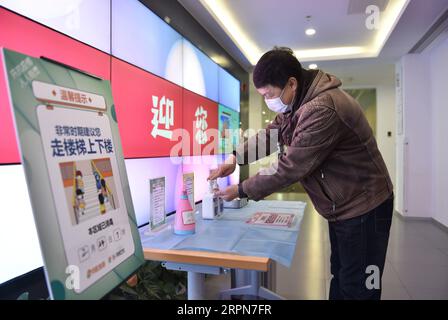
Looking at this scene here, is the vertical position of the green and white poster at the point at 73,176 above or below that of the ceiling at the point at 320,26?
below

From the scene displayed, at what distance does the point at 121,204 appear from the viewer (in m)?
0.94

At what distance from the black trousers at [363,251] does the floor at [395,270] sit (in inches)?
43.8

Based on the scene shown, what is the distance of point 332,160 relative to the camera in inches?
48.3

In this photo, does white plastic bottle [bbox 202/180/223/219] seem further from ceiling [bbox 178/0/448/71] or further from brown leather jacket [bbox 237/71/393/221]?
ceiling [bbox 178/0/448/71]

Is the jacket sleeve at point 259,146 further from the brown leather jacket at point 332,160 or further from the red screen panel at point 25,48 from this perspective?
the red screen panel at point 25,48

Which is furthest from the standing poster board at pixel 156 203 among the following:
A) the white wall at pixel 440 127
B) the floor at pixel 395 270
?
the white wall at pixel 440 127

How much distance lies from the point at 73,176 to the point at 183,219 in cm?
70

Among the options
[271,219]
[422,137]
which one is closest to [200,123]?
[271,219]

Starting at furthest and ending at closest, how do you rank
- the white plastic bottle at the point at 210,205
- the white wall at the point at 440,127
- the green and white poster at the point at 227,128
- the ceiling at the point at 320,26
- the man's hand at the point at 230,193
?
the white wall at the point at 440,127 < the green and white poster at the point at 227,128 < the ceiling at the point at 320,26 < the white plastic bottle at the point at 210,205 < the man's hand at the point at 230,193

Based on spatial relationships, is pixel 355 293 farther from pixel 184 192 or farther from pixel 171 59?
pixel 171 59

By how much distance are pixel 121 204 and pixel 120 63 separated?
43.6 inches

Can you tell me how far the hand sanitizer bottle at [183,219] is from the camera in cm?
139

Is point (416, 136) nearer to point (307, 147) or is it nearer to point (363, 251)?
point (363, 251)

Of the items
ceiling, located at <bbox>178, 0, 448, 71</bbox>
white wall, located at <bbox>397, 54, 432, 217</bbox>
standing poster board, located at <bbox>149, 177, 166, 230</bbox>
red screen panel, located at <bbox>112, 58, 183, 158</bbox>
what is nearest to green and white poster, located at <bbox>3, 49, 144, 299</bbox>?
standing poster board, located at <bbox>149, 177, 166, 230</bbox>
